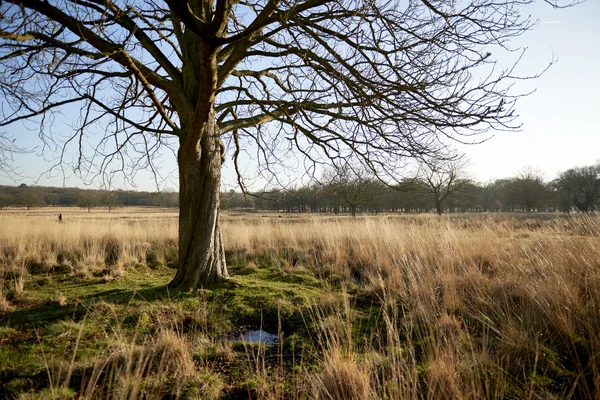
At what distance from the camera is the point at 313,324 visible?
3.15 meters

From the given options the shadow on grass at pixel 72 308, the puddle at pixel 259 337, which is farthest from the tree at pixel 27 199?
the puddle at pixel 259 337

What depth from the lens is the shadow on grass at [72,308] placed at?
11.0 ft

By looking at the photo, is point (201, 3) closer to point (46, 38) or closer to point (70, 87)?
point (46, 38)

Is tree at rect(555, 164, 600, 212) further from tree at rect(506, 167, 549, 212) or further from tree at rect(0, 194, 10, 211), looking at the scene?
tree at rect(0, 194, 10, 211)

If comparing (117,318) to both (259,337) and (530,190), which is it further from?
(530,190)

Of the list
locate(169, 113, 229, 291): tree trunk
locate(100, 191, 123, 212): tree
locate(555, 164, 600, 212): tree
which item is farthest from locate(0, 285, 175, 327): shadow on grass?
locate(555, 164, 600, 212): tree

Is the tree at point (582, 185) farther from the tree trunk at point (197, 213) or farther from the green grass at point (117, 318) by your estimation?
the tree trunk at point (197, 213)

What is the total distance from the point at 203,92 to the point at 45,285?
4703mm

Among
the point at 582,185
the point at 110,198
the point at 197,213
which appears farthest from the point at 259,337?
the point at 582,185

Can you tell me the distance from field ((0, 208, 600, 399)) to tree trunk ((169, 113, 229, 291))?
0.36 metres

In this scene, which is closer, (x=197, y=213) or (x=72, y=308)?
(x=72, y=308)

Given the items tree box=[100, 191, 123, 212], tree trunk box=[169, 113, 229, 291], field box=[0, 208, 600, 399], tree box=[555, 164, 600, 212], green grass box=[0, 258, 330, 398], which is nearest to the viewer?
field box=[0, 208, 600, 399]

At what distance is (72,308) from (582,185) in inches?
1898

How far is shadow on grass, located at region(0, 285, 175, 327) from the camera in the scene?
334 cm
